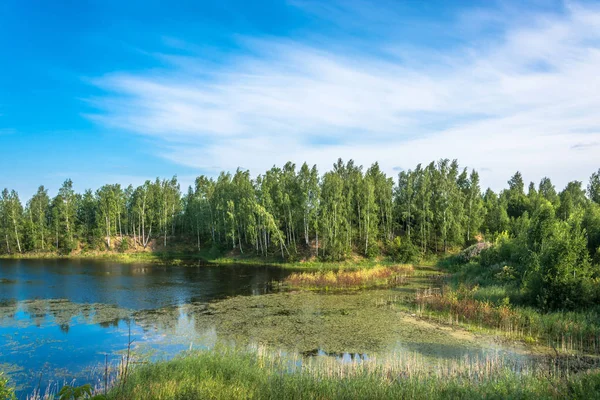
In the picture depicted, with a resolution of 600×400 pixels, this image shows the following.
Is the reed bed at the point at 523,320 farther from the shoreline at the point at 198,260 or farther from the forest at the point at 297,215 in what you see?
the shoreline at the point at 198,260

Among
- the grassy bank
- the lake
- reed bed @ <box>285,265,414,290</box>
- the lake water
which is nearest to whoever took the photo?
the lake water

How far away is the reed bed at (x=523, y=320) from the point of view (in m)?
19.1

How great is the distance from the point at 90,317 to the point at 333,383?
20597 mm

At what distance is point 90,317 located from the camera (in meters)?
26.0

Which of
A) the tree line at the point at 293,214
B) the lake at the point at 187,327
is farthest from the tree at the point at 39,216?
the lake at the point at 187,327

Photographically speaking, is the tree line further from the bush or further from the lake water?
the lake water

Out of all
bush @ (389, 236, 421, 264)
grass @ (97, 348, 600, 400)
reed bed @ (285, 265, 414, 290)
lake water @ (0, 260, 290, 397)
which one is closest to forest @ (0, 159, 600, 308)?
bush @ (389, 236, 421, 264)

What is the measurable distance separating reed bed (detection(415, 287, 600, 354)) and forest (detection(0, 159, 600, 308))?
13099 mm

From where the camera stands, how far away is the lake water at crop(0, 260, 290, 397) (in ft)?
56.5

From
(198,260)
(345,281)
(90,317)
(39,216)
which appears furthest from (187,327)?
(39,216)

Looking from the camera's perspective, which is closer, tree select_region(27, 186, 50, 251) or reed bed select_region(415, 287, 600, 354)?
reed bed select_region(415, 287, 600, 354)

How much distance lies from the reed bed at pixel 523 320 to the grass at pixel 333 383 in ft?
20.2

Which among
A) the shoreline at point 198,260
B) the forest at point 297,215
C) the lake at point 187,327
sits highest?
the forest at point 297,215

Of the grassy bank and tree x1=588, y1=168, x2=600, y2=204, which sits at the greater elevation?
tree x1=588, y1=168, x2=600, y2=204
